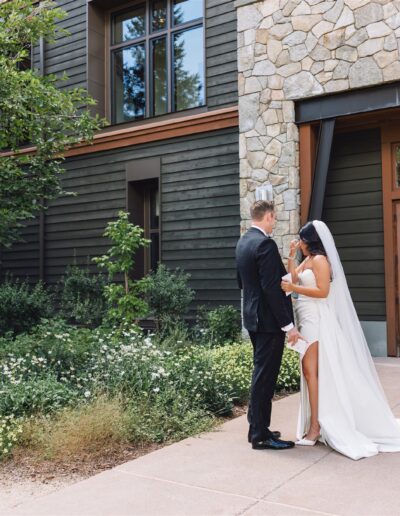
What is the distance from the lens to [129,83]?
12.4 m

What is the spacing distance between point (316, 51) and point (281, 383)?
16.2ft

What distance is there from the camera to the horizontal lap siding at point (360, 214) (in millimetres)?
9117

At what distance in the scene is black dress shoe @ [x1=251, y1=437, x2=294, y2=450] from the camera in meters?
4.67

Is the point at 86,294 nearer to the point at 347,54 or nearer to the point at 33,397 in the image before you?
the point at 33,397

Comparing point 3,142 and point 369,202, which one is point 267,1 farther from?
point 3,142

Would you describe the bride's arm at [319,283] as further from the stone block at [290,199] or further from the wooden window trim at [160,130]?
the wooden window trim at [160,130]

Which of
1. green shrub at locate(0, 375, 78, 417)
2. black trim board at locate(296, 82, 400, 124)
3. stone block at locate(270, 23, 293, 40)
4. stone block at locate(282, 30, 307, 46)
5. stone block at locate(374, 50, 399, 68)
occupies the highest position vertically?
stone block at locate(270, 23, 293, 40)

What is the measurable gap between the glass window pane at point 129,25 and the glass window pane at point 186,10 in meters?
0.89

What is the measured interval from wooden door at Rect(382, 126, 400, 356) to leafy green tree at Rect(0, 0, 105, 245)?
15.3 feet

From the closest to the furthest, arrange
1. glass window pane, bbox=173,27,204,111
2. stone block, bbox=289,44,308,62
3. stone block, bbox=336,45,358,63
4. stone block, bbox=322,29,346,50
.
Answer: stone block, bbox=336,45,358,63, stone block, bbox=322,29,346,50, stone block, bbox=289,44,308,62, glass window pane, bbox=173,27,204,111

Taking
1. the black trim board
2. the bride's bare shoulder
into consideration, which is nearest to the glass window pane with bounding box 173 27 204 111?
the black trim board

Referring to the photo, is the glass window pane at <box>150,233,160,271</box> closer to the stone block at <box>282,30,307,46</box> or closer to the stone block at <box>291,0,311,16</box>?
the stone block at <box>282,30,307,46</box>

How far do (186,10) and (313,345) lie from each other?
8.74m

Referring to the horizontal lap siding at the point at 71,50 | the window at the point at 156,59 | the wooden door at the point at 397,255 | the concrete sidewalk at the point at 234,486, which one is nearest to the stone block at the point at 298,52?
the window at the point at 156,59
